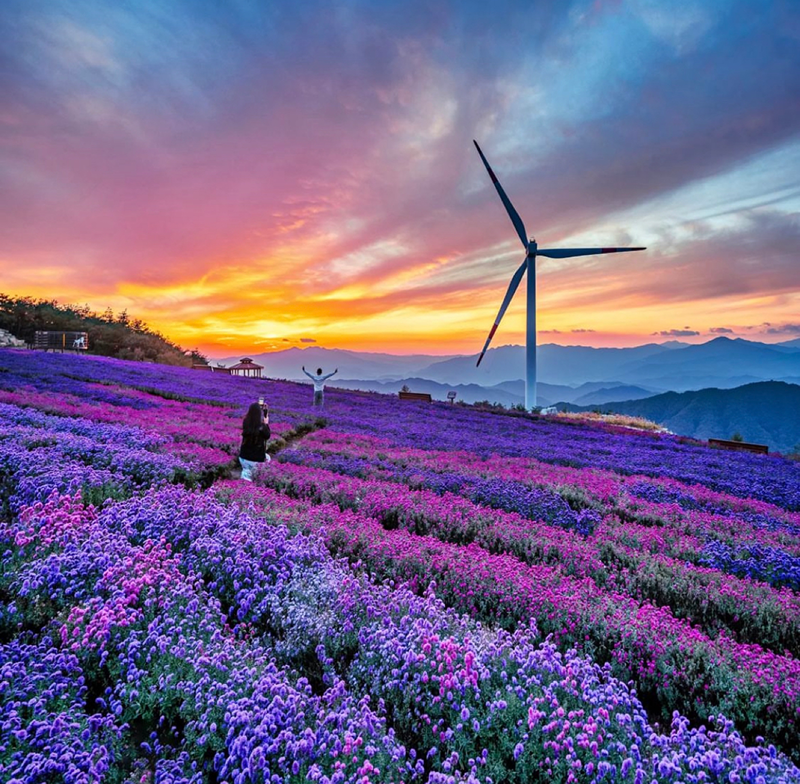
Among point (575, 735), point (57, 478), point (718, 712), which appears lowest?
point (718, 712)

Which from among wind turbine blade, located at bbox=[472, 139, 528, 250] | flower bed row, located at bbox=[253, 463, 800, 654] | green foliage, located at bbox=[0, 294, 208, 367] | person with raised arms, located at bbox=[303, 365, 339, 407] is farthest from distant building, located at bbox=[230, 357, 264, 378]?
flower bed row, located at bbox=[253, 463, 800, 654]

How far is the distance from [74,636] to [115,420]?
12115mm

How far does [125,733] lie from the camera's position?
3.31 m

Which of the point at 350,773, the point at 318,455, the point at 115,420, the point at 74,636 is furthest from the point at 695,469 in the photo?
the point at 115,420

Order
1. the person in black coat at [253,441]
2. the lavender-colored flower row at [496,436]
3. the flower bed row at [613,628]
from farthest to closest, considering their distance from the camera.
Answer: the lavender-colored flower row at [496,436] < the person in black coat at [253,441] < the flower bed row at [613,628]

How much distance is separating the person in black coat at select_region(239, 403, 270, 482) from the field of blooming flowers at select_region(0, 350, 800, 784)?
130cm

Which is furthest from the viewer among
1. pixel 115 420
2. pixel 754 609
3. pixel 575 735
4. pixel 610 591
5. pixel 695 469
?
pixel 695 469

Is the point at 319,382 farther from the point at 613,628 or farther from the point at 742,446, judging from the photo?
the point at 742,446

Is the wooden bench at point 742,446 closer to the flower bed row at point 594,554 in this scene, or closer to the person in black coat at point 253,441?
the flower bed row at point 594,554

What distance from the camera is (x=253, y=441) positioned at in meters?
11.9

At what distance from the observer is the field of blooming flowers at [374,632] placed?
3.08 m

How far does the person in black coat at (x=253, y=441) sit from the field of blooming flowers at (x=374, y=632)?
1299 millimetres

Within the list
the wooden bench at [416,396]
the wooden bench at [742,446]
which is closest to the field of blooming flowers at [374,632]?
the wooden bench at [742,446]

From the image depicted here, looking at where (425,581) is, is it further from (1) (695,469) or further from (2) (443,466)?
(1) (695,469)
